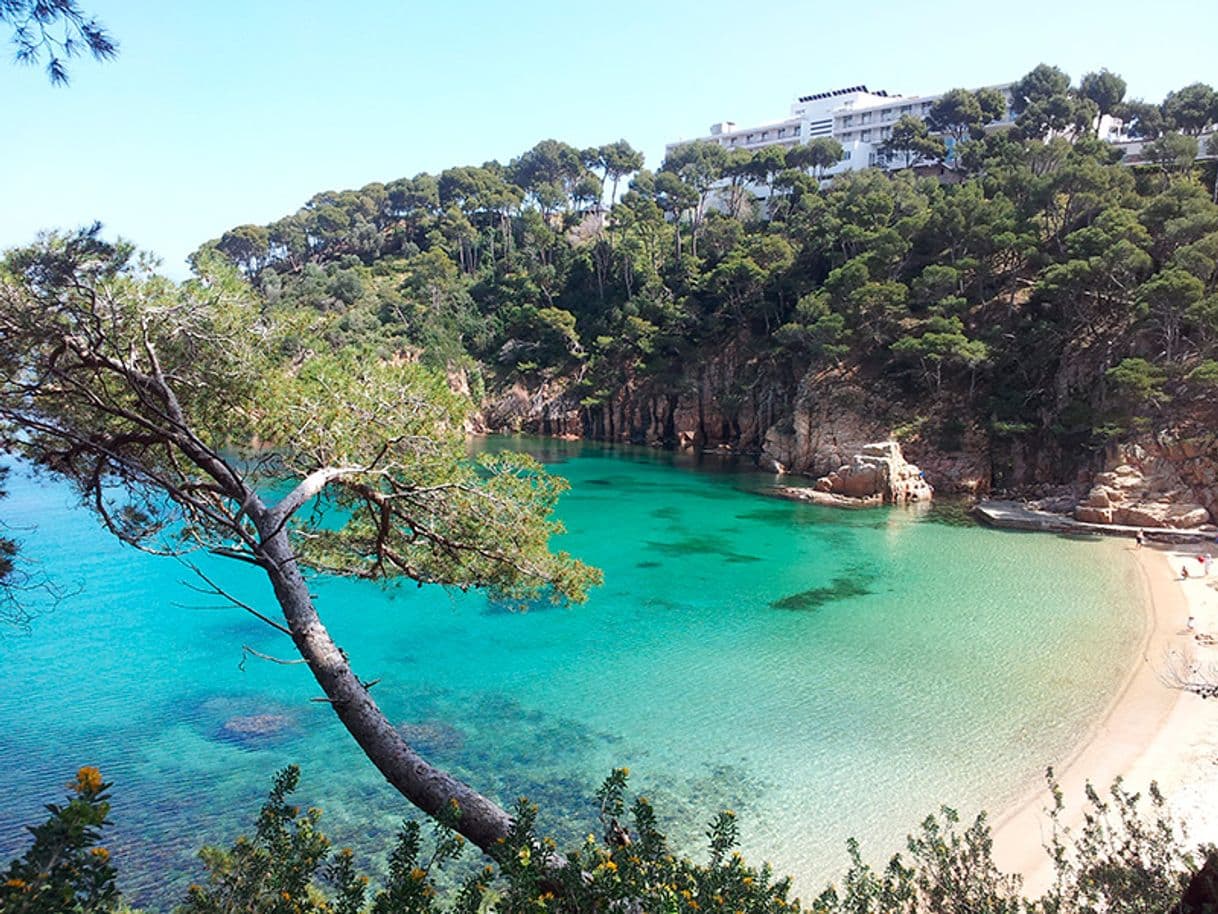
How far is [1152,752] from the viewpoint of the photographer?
11.4m

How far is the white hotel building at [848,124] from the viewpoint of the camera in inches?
2346

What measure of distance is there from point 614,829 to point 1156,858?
4190 mm

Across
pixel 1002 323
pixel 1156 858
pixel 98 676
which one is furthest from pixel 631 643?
pixel 1002 323

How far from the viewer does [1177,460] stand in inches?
989

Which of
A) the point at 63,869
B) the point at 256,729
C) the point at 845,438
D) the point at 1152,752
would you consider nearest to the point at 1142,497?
the point at 845,438

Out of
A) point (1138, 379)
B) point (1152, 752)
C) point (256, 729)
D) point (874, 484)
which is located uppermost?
point (1138, 379)

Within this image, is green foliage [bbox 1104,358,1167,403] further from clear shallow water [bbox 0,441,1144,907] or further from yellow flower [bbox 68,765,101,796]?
yellow flower [bbox 68,765,101,796]

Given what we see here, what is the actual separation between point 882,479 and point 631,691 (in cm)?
2044

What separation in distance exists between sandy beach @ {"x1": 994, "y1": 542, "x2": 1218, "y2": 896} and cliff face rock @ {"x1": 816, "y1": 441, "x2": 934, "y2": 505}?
43.2 ft

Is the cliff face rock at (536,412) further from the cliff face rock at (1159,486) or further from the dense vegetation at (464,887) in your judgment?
the dense vegetation at (464,887)

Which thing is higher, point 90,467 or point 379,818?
point 90,467

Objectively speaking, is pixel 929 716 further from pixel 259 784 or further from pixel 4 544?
pixel 4 544

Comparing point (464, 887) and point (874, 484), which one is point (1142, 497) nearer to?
point (874, 484)

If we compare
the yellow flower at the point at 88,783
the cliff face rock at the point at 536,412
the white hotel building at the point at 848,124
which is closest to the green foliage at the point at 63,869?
the yellow flower at the point at 88,783
